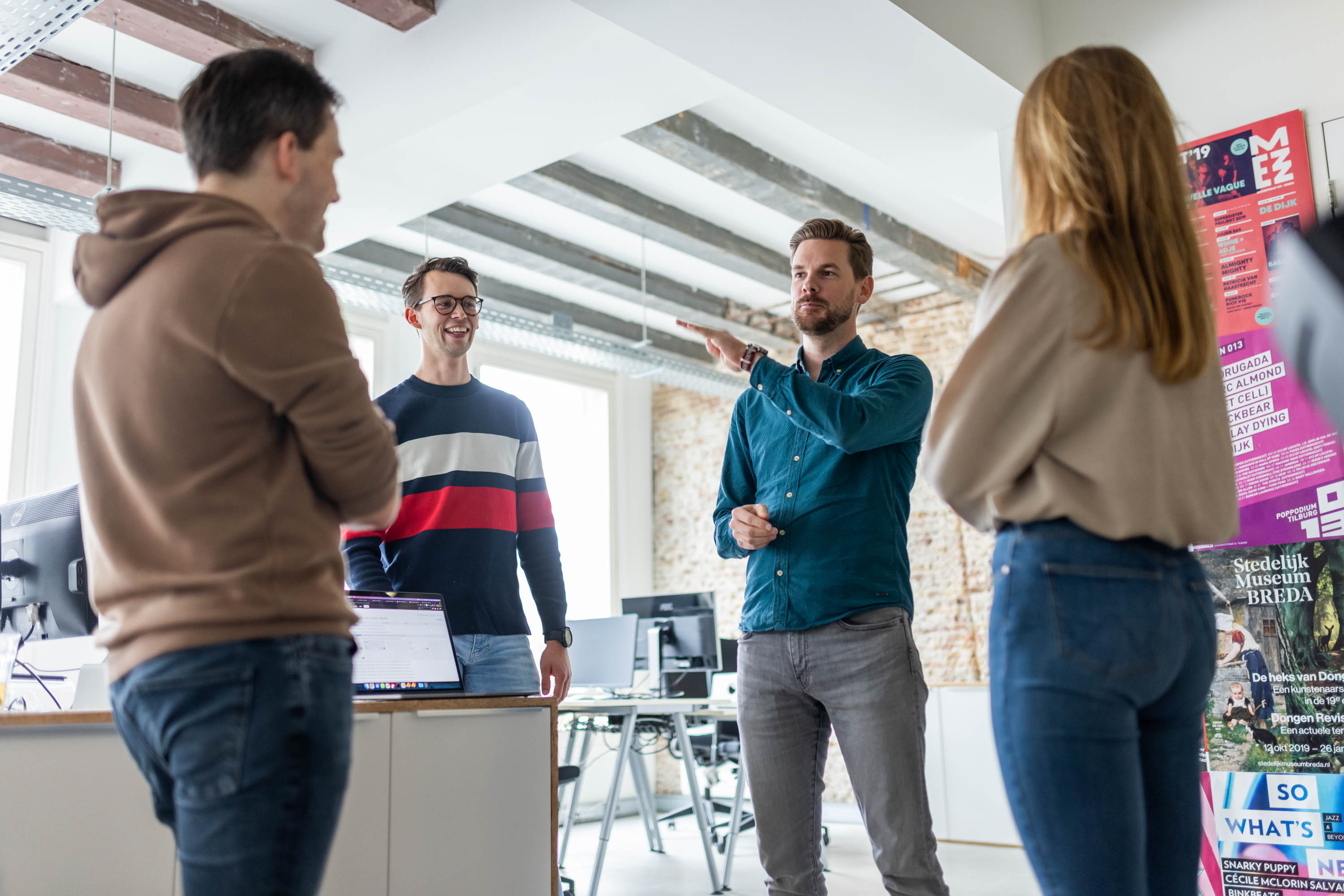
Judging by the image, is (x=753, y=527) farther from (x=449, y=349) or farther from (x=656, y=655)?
(x=656, y=655)

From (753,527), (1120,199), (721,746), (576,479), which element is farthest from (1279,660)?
(576,479)

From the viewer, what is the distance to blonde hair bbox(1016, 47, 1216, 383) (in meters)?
1.09

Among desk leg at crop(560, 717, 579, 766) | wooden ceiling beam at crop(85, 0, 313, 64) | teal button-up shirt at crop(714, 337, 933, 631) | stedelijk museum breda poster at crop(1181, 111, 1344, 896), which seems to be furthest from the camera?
desk leg at crop(560, 717, 579, 766)

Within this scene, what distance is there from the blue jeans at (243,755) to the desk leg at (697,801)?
142 inches

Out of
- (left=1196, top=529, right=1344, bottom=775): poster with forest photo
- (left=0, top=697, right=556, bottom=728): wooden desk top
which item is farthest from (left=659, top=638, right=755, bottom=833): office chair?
(left=0, top=697, right=556, bottom=728): wooden desk top

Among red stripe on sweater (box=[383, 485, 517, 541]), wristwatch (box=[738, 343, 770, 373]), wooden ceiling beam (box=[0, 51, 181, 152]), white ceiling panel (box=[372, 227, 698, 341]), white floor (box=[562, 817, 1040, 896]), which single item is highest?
white ceiling panel (box=[372, 227, 698, 341])

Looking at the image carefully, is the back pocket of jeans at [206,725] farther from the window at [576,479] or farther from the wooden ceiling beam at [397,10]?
the window at [576,479]

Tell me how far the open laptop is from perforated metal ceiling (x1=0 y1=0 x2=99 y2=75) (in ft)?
5.47

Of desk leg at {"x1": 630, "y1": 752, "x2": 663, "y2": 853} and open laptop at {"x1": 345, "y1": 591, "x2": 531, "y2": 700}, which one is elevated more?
open laptop at {"x1": 345, "y1": 591, "x2": 531, "y2": 700}

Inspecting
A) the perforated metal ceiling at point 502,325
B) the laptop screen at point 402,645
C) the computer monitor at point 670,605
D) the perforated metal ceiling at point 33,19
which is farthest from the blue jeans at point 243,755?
the computer monitor at point 670,605

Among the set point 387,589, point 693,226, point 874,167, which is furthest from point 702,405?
point 387,589

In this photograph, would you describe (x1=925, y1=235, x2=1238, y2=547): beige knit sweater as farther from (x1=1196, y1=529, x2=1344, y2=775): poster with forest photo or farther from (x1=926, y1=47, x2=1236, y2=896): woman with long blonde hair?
(x1=1196, y1=529, x2=1344, y2=775): poster with forest photo

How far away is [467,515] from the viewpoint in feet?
7.57

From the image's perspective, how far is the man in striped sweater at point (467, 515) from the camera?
7.47 feet
